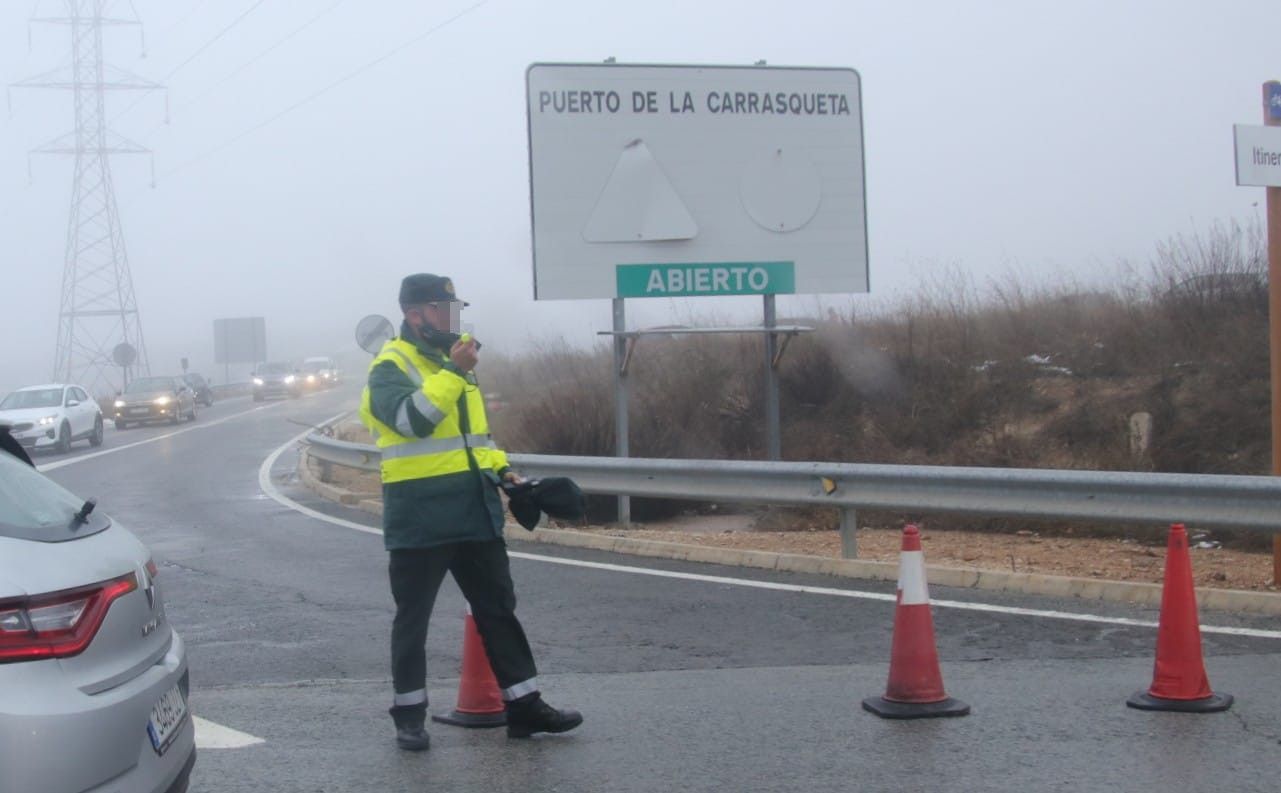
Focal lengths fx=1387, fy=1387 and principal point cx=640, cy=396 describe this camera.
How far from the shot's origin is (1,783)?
3410 mm

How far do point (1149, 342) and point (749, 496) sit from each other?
7.19 metres

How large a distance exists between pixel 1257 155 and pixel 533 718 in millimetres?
6054

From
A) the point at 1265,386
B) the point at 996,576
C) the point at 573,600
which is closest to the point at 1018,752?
the point at 996,576

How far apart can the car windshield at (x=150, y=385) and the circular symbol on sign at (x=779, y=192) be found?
98.7 ft

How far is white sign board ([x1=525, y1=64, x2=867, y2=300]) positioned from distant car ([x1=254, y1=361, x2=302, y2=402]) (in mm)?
A: 47033

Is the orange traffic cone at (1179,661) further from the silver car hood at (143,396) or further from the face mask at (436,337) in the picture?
the silver car hood at (143,396)

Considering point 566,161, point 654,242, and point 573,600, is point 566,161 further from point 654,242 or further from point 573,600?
point 573,600

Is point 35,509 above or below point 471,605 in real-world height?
above

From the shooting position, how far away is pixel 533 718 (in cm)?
598

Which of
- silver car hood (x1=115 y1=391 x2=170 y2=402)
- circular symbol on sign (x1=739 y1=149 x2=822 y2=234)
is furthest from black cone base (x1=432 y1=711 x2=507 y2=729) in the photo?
silver car hood (x1=115 y1=391 x2=170 y2=402)

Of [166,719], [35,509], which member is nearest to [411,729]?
[166,719]

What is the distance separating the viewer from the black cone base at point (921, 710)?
6.20m

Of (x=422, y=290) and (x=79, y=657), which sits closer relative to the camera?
(x=79, y=657)

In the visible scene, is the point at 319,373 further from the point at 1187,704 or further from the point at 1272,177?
the point at 1187,704
